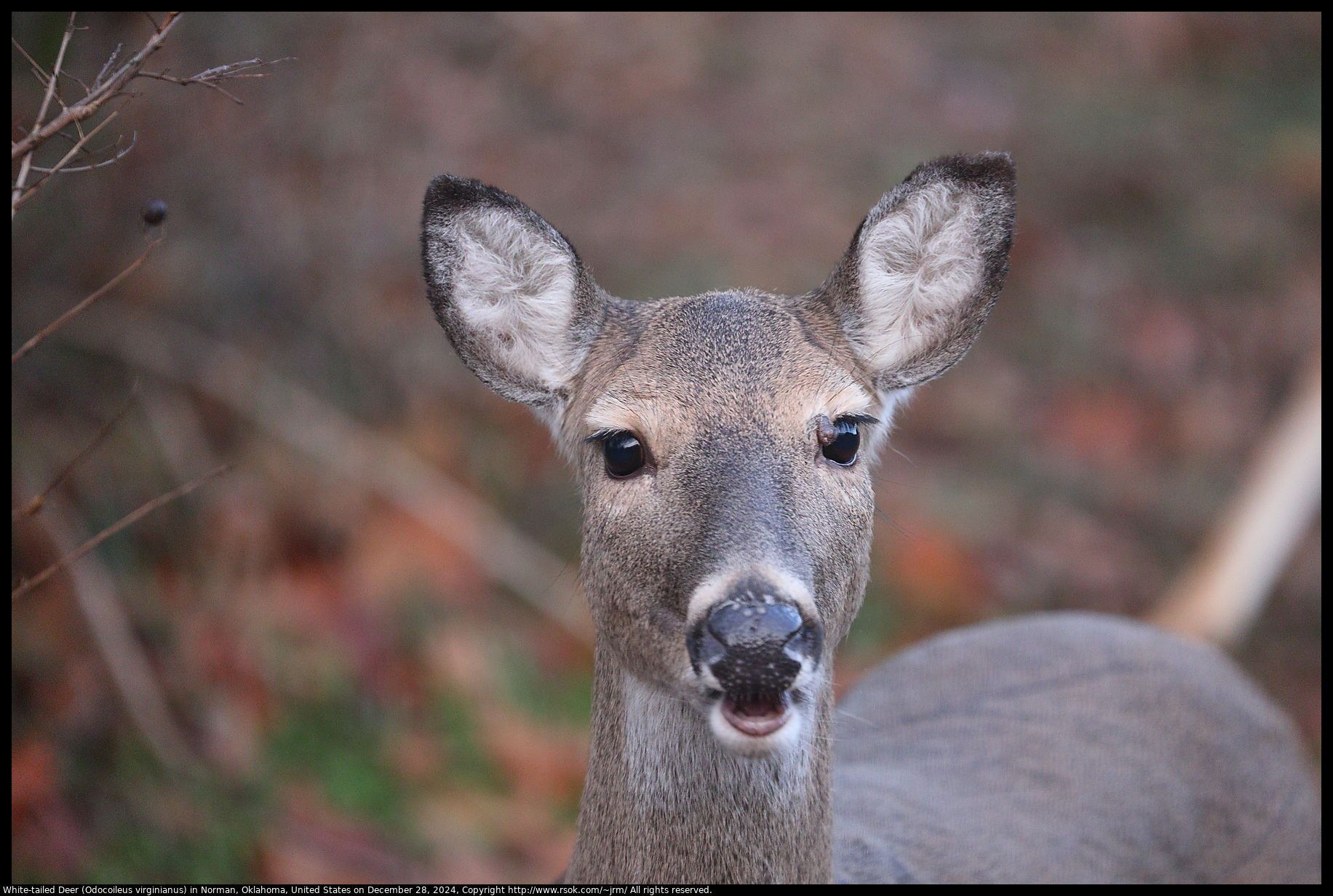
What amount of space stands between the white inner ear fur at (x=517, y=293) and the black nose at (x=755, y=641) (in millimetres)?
1104

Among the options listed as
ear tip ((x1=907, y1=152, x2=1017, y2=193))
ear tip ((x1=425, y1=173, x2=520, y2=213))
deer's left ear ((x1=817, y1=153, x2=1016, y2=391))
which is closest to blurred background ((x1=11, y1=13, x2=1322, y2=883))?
deer's left ear ((x1=817, y1=153, x2=1016, y2=391))

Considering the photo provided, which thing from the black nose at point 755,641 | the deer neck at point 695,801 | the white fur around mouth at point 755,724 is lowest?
the deer neck at point 695,801

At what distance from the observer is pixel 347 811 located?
5363 mm

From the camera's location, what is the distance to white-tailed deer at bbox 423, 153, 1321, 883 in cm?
256

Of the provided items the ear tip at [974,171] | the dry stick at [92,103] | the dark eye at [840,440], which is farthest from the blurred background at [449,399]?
the dry stick at [92,103]

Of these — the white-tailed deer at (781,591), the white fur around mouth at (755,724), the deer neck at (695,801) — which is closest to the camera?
the white fur around mouth at (755,724)

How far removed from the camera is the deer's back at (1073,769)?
3645 millimetres

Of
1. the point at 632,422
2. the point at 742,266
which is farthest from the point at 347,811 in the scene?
the point at 742,266

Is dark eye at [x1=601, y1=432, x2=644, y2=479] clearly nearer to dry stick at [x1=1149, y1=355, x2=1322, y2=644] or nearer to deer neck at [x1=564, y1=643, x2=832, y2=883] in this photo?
deer neck at [x1=564, y1=643, x2=832, y2=883]

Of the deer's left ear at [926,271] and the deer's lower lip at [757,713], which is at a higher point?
the deer's left ear at [926,271]

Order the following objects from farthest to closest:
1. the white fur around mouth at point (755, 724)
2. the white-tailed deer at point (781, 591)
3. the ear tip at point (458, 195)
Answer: the ear tip at point (458, 195)
the white-tailed deer at point (781, 591)
the white fur around mouth at point (755, 724)

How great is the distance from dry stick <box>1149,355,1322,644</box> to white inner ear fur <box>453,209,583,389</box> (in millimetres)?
4741

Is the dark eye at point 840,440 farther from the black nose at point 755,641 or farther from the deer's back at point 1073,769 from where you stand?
the deer's back at point 1073,769
